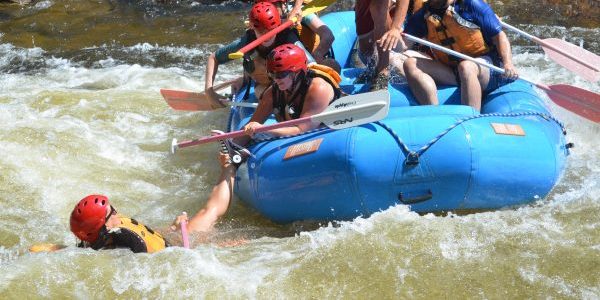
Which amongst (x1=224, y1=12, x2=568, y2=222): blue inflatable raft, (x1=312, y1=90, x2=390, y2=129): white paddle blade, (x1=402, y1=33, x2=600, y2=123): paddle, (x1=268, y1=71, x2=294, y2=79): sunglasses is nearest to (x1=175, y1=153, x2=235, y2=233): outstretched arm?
(x1=224, y1=12, x2=568, y2=222): blue inflatable raft

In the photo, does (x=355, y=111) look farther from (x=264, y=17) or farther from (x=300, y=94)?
(x=264, y=17)

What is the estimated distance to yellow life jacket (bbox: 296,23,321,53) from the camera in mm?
6066

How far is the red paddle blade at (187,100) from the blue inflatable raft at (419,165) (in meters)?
1.48

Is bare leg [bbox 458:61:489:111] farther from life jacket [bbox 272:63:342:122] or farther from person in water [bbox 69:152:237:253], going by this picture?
person in water [bbox 69:152:237:253]

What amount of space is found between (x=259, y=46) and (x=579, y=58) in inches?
88.1

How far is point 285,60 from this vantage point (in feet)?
15.3

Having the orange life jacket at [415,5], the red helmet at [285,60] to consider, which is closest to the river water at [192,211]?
the red helmet at [285,60]

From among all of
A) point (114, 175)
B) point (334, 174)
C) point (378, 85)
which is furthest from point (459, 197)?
point (114, 175)

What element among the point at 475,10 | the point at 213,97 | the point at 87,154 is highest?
the point at 475,10

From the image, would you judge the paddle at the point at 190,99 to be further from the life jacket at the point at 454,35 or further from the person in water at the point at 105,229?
the person in water at the point at 105,229

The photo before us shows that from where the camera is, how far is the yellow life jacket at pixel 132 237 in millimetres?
4215

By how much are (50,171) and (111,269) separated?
6.54ft

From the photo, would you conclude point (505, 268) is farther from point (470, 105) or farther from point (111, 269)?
point (111, 269)

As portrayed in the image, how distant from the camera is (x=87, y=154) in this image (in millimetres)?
6285
